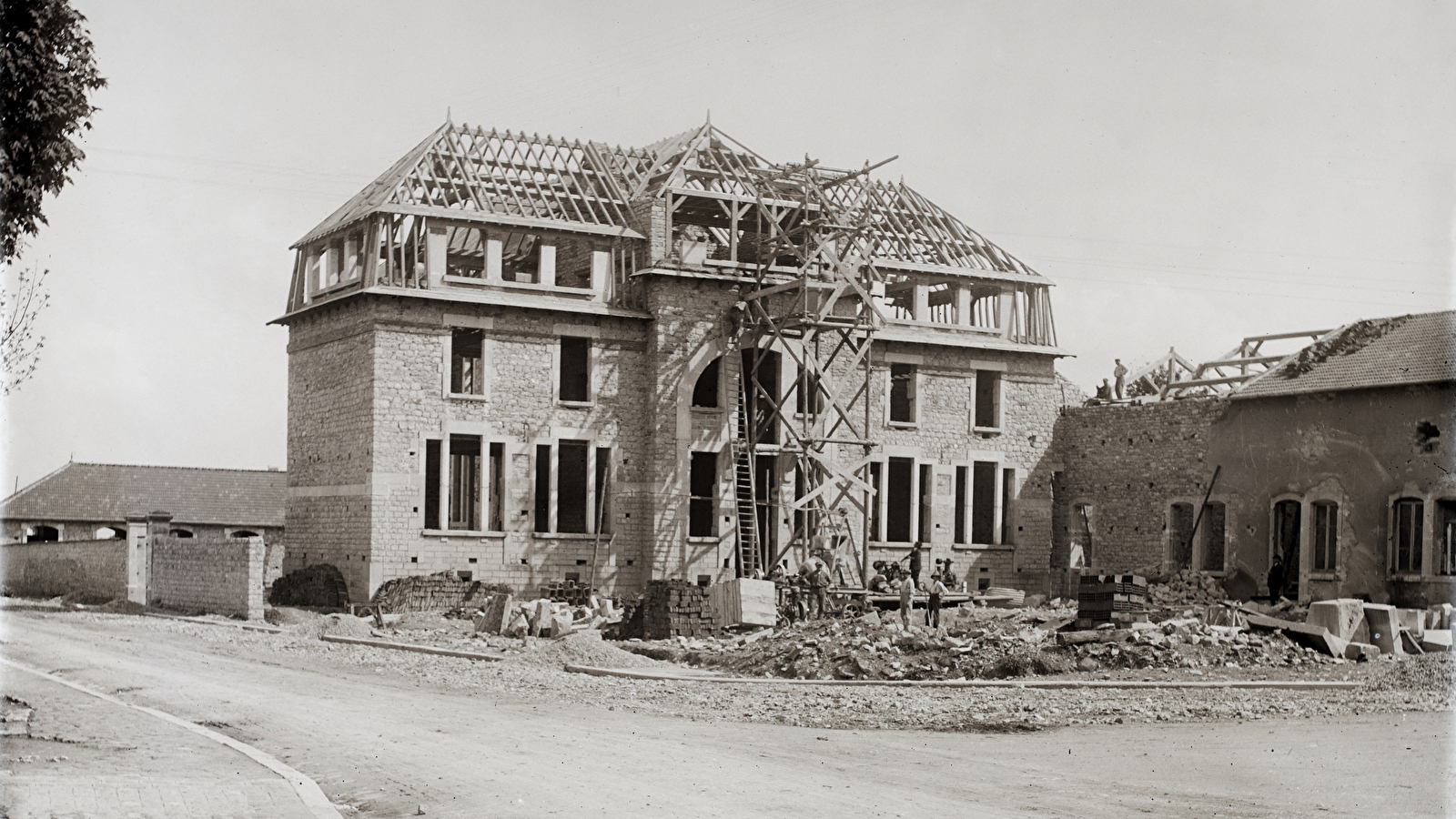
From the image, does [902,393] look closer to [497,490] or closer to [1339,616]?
[497,490]

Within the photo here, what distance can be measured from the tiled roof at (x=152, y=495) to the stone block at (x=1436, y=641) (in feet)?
128

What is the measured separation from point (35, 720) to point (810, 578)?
1723 centimetres

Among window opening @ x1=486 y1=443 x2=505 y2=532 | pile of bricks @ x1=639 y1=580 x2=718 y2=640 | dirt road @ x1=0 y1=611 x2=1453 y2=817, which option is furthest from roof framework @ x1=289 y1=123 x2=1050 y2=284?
dirt road @ x1=0 y1=611 x2=1453 y2=817

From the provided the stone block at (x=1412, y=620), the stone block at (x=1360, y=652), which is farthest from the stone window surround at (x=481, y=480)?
the stone block at (x=1412, y=620)

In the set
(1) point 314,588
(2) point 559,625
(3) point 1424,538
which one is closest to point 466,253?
(1) point 314,588

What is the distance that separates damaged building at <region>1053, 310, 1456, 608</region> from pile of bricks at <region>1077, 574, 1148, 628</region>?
18.1 feet

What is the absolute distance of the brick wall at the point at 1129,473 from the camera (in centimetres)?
3538

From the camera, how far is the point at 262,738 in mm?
14391

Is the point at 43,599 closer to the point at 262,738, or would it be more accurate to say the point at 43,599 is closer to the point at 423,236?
the point at 423,236

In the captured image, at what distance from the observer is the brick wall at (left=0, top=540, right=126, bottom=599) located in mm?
35219

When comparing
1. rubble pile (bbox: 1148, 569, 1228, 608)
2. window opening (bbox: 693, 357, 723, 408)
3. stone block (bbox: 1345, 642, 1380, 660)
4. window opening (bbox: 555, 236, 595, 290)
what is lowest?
stone block (bbox: 1345, 642, 1380, 660)

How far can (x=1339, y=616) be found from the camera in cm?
2391

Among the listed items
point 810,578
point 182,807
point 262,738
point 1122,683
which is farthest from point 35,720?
point 810,578

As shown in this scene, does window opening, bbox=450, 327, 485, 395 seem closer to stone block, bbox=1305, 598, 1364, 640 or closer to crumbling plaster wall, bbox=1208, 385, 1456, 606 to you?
crumbling plaster wall, bbox=1208, 385, 1456, 606
